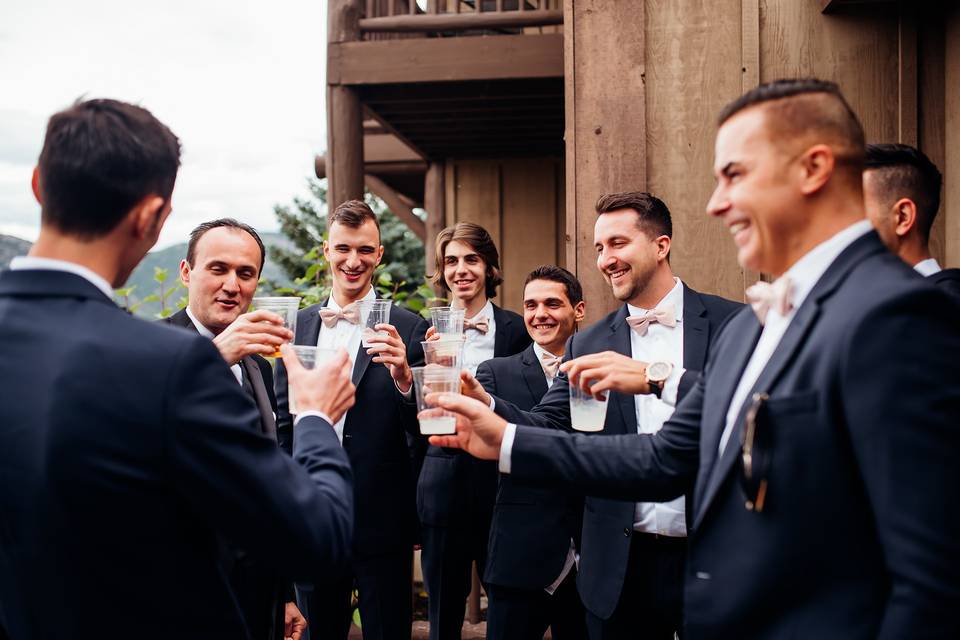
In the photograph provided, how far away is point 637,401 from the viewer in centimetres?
356

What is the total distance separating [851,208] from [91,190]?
163 cm

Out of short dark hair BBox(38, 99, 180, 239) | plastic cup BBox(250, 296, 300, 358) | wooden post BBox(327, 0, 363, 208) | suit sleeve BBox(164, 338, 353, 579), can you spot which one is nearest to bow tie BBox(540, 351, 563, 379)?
plastic cup BBox(250, 296, 300, 358)

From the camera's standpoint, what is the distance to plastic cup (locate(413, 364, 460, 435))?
2609mm

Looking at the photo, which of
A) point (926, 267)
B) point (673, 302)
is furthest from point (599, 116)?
point (926, 267)

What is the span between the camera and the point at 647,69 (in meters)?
4.77

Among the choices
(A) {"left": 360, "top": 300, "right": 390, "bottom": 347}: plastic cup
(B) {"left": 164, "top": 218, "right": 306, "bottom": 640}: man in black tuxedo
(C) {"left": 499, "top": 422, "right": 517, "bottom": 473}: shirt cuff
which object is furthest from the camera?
(A) {"left": 360, "top": 300, "right": 390, "bottom": 347}: plastic cup

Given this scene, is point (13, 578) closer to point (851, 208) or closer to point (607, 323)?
point (851, 208)

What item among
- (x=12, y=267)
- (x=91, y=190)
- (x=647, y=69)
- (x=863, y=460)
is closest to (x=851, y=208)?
(x=863, y=460)

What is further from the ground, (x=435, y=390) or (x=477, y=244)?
(x=477, y=244)

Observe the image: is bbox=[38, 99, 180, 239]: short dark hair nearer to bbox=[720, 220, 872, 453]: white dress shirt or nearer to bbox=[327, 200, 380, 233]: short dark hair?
bbox=[720, 220, 872, 453]: white dress shirt

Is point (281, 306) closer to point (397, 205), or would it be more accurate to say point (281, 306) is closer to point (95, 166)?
point (95, 166)

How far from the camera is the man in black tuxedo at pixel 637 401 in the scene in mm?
3252

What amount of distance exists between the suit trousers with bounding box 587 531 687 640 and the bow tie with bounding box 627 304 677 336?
36.2 inches

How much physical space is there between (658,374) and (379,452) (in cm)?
188
